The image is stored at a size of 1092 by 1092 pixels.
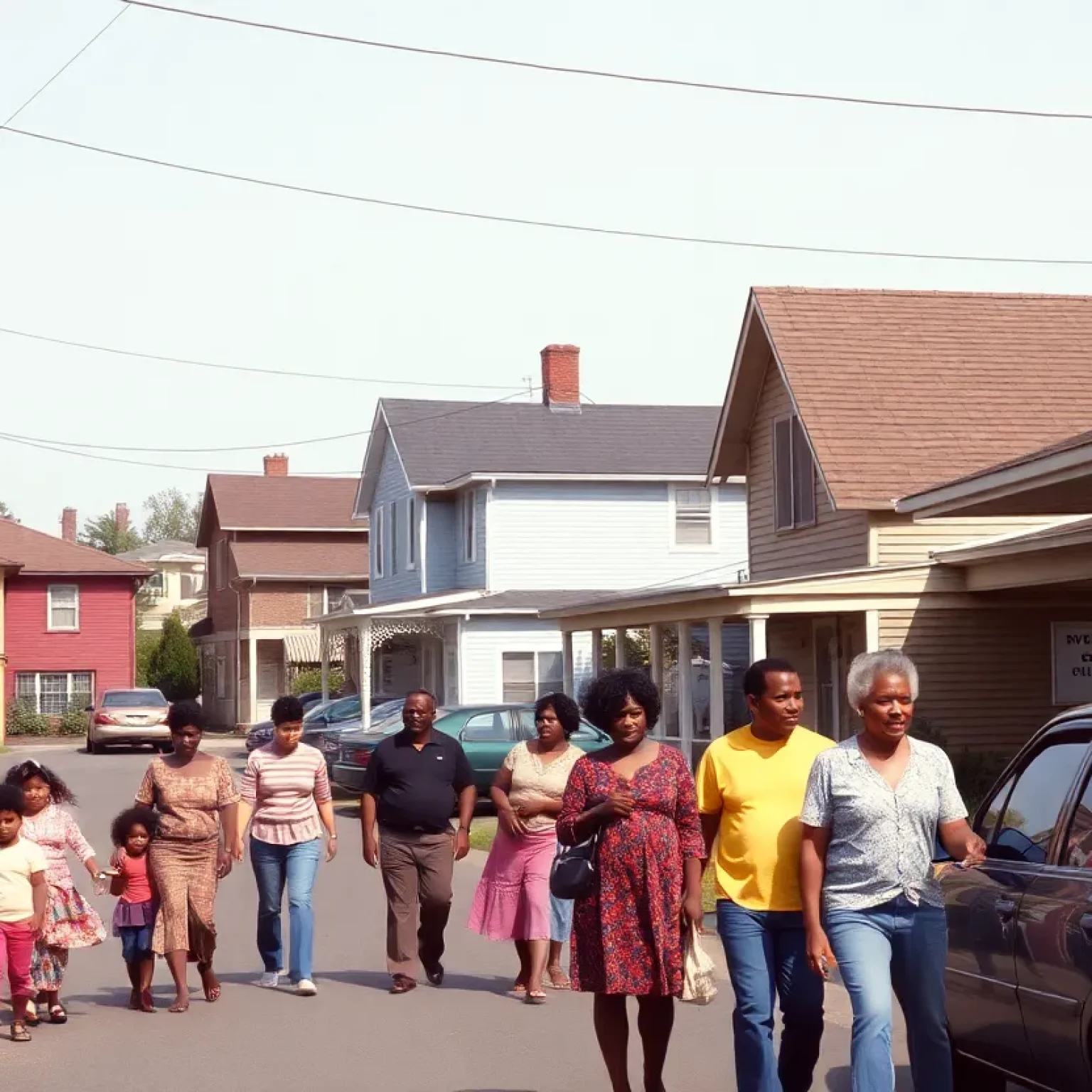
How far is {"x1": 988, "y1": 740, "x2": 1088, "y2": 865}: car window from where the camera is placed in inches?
273

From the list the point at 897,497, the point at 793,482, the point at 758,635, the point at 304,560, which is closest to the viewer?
the point at 758,635

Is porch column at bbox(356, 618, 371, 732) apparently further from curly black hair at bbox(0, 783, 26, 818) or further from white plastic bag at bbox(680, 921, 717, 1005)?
white plastic bag at bbox(680, 921, 717, 1005)

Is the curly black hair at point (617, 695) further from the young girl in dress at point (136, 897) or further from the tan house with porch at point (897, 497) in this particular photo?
the tan house with porch at point (897, 497)

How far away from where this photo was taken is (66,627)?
203ft

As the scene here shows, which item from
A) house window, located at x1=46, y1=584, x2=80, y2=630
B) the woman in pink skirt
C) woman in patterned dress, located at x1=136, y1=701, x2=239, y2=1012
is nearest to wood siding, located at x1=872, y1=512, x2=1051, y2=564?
the woman in pink skirt

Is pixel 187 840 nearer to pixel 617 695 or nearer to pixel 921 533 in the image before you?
pixel 617 695

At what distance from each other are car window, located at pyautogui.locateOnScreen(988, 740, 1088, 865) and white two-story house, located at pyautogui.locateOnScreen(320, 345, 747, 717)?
30.3 m

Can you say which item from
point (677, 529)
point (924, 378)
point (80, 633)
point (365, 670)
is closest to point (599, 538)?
point (677, 529)

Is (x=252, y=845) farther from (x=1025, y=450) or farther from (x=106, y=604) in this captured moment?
(x=106, y=604)

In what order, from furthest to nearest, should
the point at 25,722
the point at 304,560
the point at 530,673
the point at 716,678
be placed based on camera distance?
the point at 304,560
the point at 25,722
the point at 530,673
the point at 716,678

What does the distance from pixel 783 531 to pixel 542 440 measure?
16706 millimetres

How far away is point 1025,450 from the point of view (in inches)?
991

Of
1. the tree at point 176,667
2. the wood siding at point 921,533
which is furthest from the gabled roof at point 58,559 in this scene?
the wood siding at point 921,533

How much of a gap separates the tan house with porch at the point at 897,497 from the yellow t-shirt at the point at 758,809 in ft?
46.4
